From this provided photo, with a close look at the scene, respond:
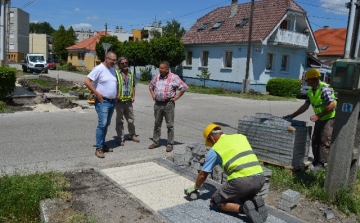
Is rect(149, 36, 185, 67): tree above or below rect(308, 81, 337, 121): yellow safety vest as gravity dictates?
above

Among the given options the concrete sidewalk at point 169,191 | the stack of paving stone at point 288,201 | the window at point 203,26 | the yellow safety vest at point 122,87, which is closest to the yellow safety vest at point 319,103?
the stack of paving stone at point 288,201

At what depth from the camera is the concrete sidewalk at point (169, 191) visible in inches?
153

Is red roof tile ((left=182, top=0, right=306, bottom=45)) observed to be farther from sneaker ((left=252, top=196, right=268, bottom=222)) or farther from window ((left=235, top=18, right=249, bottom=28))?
sneaker ((left=252, top=196, right=268, bottom=222))

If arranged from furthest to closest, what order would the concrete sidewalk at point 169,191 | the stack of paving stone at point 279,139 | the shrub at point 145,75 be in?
the shrub at point 145,75 → the stack of paving stone at point 279,139 → the concrete sidewalk at point 169,191

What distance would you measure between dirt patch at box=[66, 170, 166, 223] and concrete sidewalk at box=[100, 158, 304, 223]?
129mm

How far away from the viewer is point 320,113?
576 cm

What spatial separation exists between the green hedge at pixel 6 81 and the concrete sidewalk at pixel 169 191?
8368 mm

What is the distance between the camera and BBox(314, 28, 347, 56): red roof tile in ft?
140

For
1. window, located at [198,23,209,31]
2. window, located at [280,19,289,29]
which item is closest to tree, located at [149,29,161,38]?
window, located at [198,23,209,31]

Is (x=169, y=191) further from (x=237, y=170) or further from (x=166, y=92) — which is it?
(x=166, y=92)

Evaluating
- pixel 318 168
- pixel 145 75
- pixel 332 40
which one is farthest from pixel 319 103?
pixel 332 40

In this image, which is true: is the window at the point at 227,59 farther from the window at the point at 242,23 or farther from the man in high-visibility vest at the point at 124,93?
the man in high-visibility vest at the point at 124,93

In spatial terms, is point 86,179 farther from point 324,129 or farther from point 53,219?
point 324,129

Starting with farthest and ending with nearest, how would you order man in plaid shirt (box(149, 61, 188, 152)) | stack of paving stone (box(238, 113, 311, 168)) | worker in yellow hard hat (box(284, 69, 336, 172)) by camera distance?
man in plaid shirt (box(149, 61, 188, 152))
worker in yellow hard hat (box(284, 69, 336, 172))
stack of paving stone (box(238, 113, 311, 168))
